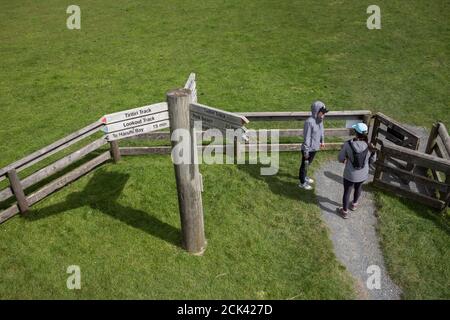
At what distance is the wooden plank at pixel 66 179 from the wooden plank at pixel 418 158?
6.89 m

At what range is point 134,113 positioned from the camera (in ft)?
21.0

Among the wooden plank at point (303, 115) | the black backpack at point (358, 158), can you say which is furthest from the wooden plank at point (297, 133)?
the black backpack at point (358, 158)

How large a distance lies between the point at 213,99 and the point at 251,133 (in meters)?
4.07

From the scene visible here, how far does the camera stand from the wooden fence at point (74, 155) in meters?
7.75

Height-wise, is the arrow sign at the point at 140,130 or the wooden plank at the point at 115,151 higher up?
the arrow sign at the point at 140,130

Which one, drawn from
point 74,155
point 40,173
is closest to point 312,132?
point 74,155

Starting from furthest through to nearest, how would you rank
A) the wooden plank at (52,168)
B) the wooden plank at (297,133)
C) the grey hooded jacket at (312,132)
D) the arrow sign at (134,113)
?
the wooden plank at (297,133), the grey hooded jacket at (312,132), the wooden plank at (52,168), the arrow sign at (134,113)

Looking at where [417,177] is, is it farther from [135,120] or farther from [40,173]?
[40,173]

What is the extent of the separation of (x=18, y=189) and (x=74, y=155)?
147 centimetres

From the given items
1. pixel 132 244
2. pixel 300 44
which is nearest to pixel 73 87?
pixel 132 244

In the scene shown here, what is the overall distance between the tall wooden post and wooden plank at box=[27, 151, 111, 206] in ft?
12.0

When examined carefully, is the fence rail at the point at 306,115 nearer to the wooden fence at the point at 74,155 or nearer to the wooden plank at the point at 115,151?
the wooden fence at the point at 74,155

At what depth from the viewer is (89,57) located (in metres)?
17.6

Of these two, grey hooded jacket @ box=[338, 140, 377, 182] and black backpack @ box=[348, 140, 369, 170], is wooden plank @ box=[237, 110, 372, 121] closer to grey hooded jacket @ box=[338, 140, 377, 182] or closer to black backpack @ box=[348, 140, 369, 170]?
grey hooded jacket @ box=[338, 140, 377, 182]
